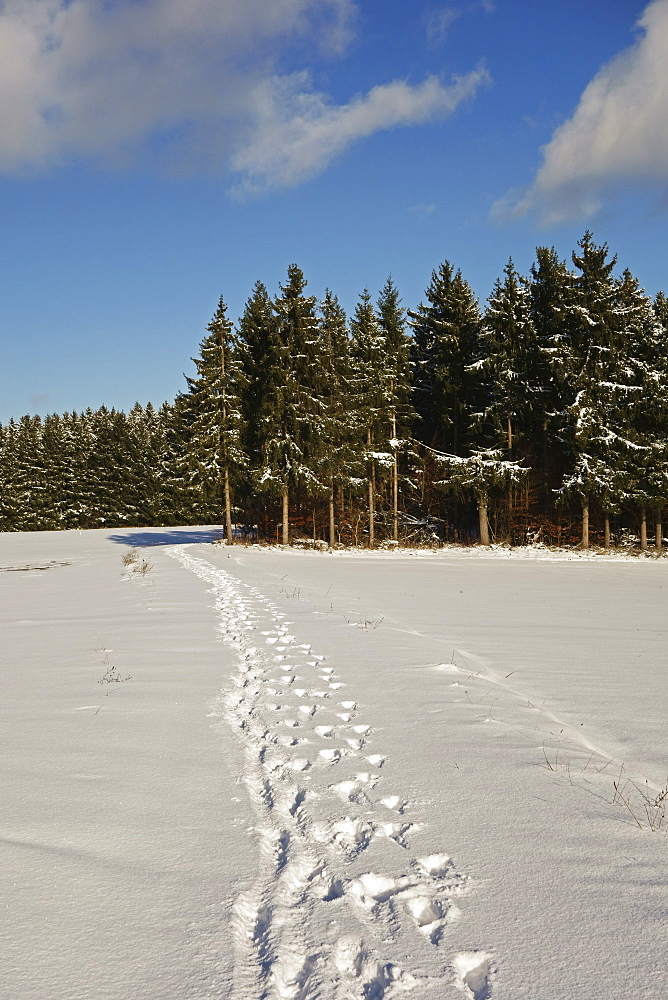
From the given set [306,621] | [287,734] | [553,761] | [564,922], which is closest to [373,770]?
[287,734]

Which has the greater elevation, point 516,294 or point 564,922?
point 516,294

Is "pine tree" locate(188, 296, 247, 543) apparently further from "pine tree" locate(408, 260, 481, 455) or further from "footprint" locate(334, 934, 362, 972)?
"footprint" locate(334, 934, 362, 972)

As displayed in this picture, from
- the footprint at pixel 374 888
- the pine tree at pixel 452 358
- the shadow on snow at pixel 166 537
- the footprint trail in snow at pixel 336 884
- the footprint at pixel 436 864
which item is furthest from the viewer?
the shadow on snow at pixel 166 537

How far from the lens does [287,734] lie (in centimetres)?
477

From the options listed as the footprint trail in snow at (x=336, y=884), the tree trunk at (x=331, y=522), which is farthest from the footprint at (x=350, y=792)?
the tree trunk at (x=331, y=522)

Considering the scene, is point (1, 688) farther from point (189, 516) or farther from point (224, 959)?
point (189, 516)

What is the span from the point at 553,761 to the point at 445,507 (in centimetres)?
3179

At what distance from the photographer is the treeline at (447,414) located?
2870cm

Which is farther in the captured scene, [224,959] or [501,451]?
[501,451]

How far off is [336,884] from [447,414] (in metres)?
32.0

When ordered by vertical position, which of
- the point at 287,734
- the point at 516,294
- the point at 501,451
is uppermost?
the point at 516,294

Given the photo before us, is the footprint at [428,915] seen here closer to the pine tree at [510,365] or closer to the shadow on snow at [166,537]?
the pine tree at [510,365]

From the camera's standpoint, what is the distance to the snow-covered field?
7.39 feet

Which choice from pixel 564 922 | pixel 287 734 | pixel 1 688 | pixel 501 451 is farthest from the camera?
pixel 501 451
